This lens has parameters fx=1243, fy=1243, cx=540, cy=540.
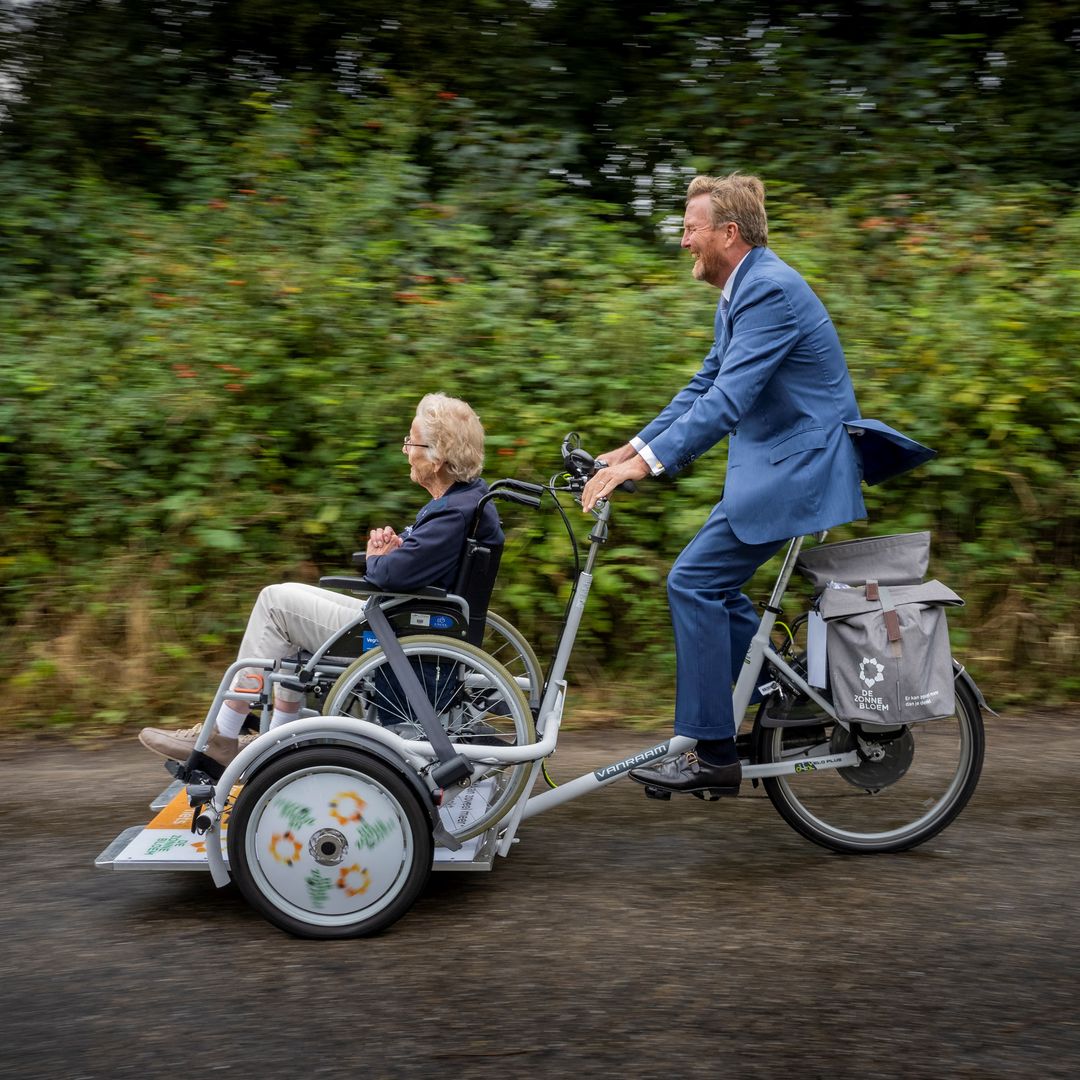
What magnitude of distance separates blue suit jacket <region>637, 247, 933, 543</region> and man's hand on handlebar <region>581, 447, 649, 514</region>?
10 cm

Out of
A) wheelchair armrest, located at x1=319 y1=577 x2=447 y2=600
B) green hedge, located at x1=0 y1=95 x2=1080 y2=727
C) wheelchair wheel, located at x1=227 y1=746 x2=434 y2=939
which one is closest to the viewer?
wheelchair wheel, located at x1=227 y1=746 x2=434 y2=939

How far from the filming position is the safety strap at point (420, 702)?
11.0 ft

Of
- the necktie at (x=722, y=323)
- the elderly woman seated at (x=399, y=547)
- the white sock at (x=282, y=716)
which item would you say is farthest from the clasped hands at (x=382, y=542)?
the necktie at (x=722, y=323)

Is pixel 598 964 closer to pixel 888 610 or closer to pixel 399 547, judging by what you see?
pixel 399 547

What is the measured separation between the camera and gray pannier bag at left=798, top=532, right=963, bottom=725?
12.1 ft

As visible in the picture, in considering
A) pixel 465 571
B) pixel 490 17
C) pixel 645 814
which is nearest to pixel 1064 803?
pixel 645 814

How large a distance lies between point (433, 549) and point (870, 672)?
4.44 feet

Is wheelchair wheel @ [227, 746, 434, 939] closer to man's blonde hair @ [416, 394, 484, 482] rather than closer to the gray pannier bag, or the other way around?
man's blonde hair @ [416, 394, 484, 482]

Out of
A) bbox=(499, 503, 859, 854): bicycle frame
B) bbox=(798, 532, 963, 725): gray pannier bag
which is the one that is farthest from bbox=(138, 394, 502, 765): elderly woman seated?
bbox=(798, 532, 963, 725): gray pannier bag

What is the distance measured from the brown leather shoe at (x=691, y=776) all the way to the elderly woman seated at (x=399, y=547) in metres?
0.87

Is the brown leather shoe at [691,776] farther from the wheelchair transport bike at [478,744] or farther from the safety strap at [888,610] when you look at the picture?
the safety strap at [888,610]

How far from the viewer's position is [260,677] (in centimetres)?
361

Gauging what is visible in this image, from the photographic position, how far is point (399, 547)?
354 cm

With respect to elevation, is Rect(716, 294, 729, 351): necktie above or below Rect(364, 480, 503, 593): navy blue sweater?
above
